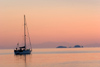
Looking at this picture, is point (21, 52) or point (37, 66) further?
point (21, 52)

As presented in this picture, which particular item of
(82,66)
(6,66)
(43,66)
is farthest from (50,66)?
(6,66)

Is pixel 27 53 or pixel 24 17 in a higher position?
pixel 24 17

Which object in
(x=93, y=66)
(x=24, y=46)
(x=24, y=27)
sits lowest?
(x=93, y=66)

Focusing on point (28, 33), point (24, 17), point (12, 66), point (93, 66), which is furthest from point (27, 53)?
point (93, 66)

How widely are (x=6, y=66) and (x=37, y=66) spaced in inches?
311

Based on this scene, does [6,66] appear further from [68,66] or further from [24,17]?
[24,17]

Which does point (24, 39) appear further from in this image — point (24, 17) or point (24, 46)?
point (24, 17)

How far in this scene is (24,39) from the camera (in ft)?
350

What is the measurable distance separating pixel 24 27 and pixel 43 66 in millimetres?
58543

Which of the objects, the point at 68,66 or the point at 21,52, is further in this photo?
the point at 21,52

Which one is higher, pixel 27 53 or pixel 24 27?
pixel 24 27

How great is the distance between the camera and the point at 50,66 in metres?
53.6

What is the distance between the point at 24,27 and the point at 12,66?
55834 millimetres

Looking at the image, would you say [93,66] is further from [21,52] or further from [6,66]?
[21,52]
